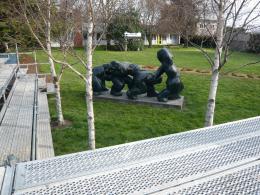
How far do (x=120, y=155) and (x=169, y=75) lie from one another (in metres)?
7.54

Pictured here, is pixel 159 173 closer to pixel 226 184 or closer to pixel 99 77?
pixel 226 184

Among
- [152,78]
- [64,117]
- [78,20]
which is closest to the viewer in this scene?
[78,20]

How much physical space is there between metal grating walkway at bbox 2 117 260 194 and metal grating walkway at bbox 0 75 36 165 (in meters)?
2.69

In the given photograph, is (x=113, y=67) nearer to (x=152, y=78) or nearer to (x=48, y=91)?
(x=152, y=78)

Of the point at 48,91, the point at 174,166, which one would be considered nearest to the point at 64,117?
the point at 48,91

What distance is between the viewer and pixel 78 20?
6.45 metres

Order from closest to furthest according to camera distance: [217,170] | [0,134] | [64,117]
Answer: [217,170], [0,134], [64,117]

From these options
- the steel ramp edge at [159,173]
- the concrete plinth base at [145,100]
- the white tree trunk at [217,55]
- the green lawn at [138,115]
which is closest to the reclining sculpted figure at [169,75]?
the concrete plinth base at [145,100]

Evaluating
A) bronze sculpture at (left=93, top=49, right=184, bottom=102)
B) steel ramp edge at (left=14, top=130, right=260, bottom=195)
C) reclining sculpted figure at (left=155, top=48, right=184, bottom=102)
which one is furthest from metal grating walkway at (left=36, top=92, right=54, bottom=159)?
reclining sculpted figure at (left=155, top=48, right=184, bottom=102)

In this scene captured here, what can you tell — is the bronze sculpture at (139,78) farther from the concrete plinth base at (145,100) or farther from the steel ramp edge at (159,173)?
the steel ramp edge at (159,173)

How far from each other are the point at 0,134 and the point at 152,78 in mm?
5511

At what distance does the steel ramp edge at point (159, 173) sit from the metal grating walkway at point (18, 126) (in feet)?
9.65

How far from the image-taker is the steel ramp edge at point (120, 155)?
1.75 m

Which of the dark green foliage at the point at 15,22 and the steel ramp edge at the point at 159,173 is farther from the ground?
the dark green foliage at the point at 15,22
